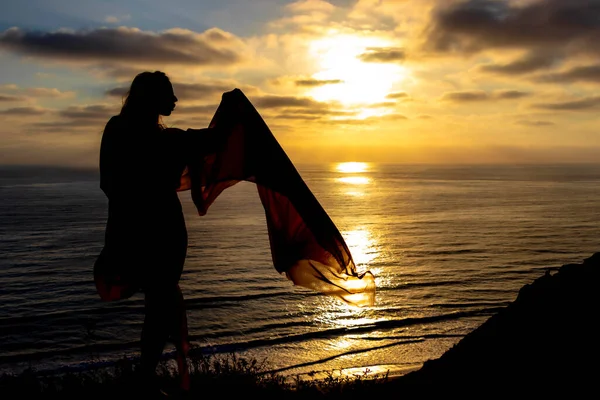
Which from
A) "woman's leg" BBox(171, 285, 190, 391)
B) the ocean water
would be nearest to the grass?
"woman's leg" BBox(171, 285, 190, 391)

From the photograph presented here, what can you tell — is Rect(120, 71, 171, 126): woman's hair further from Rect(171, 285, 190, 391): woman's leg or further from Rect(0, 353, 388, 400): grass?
Rect(0, 353, 388, 400): grass

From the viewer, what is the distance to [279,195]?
4914mm

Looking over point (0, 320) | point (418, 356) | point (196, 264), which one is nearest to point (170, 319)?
point (418, 356)

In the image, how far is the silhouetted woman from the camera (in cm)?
419

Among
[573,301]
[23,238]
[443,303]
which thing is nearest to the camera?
[573,301]

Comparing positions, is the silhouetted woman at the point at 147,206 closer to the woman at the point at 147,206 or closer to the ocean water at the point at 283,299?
the woman at the point at 147,206

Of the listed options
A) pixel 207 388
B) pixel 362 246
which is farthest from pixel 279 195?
pixel 362 246

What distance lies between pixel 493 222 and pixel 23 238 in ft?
90.3

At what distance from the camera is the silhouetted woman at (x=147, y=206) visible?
165 inches

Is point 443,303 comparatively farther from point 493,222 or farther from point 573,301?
point 493,222

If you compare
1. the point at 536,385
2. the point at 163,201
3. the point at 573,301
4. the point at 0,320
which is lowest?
the point at 0,320

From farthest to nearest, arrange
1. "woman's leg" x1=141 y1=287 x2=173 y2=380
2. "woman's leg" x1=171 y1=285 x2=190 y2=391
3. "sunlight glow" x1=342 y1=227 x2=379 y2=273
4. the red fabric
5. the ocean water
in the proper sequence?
"sunlight glow" x1=342 y1=227 x2=379 y2=273, the ocean water, the red fabric, "woman's leg" x1=171 y1=285 x2=190 y2=391, "woman's leg" x1=141 y1=287 x2=173 y2=380

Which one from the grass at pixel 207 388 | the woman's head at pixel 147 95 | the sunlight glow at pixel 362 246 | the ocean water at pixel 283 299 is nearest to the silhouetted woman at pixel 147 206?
the woman's head at pixel 147 95

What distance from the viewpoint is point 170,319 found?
447cm
